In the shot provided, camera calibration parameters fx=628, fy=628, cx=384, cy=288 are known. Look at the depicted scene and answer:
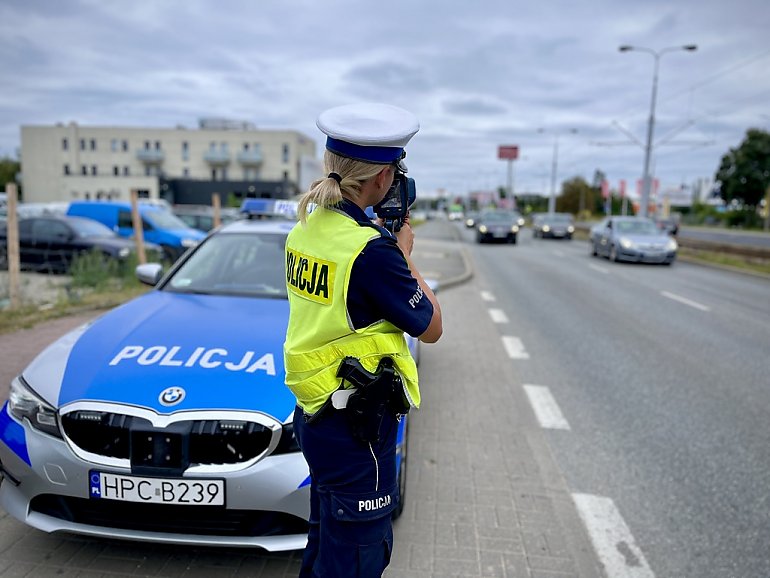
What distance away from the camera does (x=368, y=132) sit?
1782mm

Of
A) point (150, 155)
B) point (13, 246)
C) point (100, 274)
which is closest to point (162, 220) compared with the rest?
point (100, 274)

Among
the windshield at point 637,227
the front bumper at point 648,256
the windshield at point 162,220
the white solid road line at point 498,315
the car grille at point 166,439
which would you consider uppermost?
the windshield at point 637,227

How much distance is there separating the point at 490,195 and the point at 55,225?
12459cm

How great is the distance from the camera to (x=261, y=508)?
103 inches

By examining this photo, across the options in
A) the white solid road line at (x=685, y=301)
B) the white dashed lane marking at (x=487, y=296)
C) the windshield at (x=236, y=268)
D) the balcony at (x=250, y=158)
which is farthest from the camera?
the balcony at (x=250, y=158)

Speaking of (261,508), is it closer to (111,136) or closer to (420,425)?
(420,425)

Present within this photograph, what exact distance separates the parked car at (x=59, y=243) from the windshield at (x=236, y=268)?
9.80 m

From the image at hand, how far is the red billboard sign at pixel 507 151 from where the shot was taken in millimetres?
115756

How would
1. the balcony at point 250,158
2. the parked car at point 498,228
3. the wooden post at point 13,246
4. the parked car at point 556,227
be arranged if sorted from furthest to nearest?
the balcony at point 250,158
the parked car at point 556,227
the parked car at point 498,228
the wooden post at point 13,246

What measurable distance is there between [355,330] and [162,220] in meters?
16.9

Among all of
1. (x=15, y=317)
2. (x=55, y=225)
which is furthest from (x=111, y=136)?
(x=15, y=317)

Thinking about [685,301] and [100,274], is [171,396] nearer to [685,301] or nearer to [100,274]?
[100,274]

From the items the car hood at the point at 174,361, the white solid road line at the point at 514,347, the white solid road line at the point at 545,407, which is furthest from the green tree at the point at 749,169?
the car hood at the point at 174,361

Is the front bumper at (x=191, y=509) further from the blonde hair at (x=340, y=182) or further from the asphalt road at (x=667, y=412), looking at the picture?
the asphalt road at (x=667, y=412)
